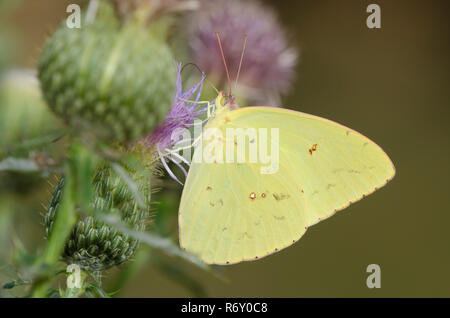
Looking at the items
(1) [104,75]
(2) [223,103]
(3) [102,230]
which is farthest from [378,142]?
(1) [104,75]

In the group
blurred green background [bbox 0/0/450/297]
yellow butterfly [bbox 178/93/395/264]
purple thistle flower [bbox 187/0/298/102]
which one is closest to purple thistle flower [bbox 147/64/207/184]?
yellow butterfly [bbox 178/93/395/264]

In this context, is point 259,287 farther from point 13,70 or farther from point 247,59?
point 13,70

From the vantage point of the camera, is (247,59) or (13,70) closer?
(13,70)

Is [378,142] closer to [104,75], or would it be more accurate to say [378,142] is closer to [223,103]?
[223,103]

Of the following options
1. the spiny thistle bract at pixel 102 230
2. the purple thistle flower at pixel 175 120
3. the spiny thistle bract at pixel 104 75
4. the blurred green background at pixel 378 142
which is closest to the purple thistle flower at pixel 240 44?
the purple thistle flower at pixel 175 120

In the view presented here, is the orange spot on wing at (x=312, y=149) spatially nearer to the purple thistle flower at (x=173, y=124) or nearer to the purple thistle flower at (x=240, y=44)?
the purple thistle flower at (x=173, y=124)
